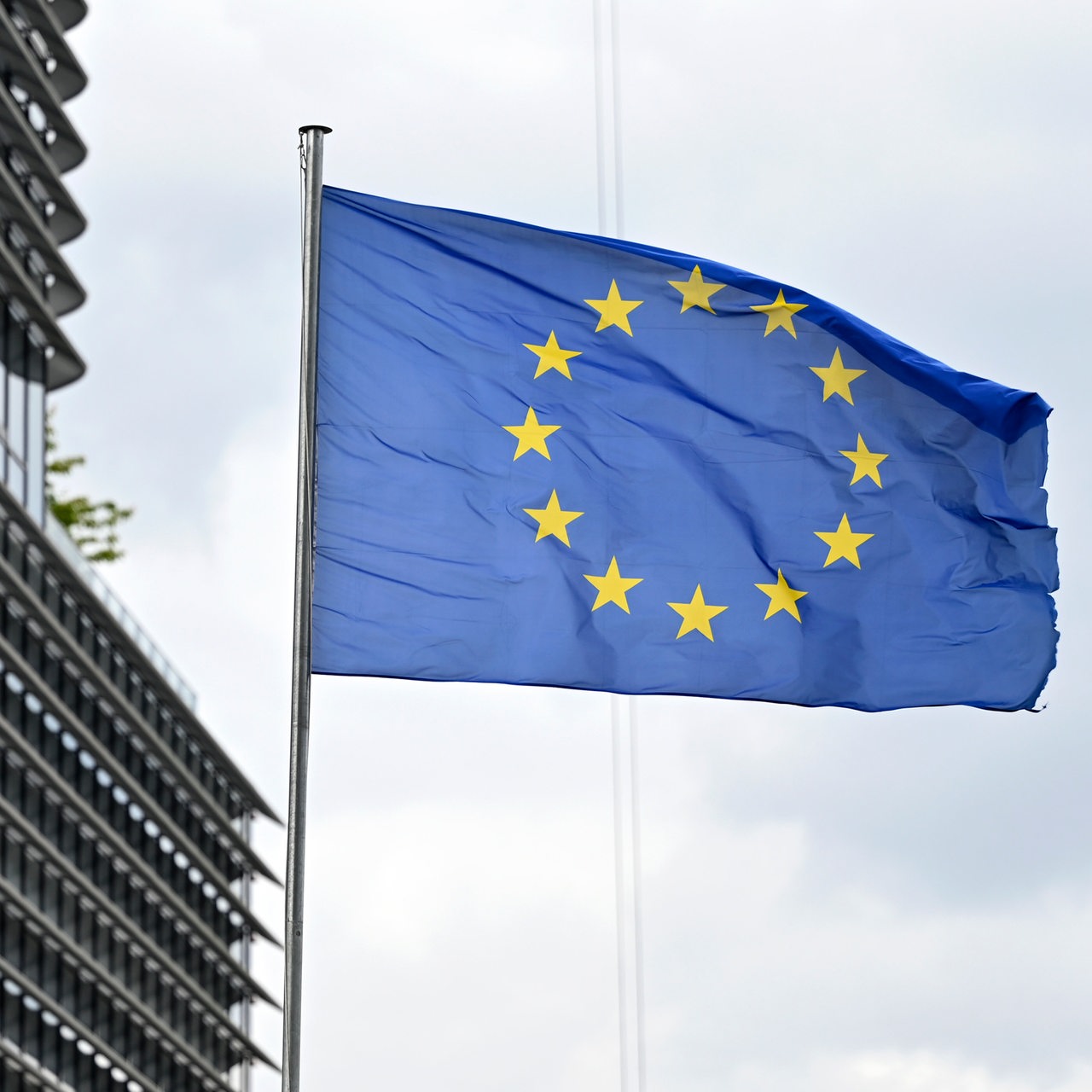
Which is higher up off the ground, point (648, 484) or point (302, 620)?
point (648, 484)

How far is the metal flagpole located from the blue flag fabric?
2.48ft

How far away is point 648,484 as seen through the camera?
51.9 feet

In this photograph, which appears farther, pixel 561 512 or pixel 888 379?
pixel 888 379

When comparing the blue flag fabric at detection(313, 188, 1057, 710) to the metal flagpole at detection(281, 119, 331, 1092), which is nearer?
the metal flagpole at detection(281, 119, 331, 1092)

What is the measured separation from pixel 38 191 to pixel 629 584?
1838 inches

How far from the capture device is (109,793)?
241 ft

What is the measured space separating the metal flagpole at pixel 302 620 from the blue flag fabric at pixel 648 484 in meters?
0.75

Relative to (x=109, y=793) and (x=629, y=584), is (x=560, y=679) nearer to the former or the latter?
(x=629, y=584)

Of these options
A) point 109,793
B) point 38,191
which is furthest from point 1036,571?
point 109,793

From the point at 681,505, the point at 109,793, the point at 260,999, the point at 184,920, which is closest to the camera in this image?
the point at 681,505

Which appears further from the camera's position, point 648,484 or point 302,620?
point 648,484

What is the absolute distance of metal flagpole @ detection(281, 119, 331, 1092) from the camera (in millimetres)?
12641

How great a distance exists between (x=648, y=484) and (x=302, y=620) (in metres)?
3.30

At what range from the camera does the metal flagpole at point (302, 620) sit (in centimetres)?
1264
